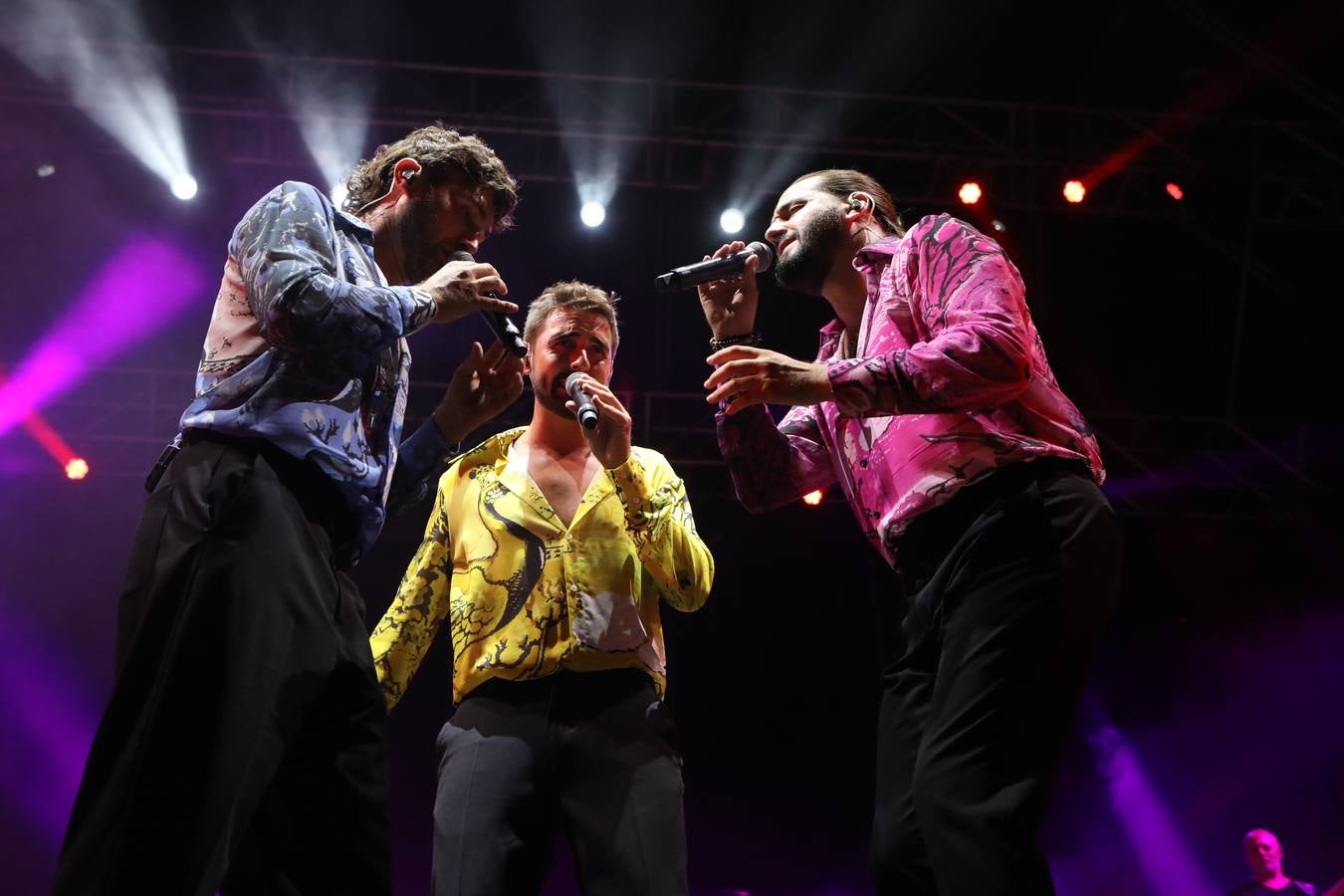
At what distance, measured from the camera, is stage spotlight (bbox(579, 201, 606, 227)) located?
696 centimetres

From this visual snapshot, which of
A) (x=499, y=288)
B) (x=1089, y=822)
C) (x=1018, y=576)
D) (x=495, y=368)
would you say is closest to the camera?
(x=1018, y=576)

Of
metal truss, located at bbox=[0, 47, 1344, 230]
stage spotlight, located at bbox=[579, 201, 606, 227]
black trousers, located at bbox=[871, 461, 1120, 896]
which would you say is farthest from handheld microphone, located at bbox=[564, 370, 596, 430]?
stage spotlight, located at bbox=[579, 201, 606, 227]

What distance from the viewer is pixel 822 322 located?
815 centimetres

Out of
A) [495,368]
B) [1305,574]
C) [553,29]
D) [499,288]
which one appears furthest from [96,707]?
[1305,574]

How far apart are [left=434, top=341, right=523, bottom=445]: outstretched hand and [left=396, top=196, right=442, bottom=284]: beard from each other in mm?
276

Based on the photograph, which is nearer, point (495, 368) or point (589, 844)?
point (589, 844)

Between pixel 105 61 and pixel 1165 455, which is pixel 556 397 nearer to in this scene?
pixel 105 61

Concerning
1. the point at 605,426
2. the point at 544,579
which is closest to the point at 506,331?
the point at 605,426

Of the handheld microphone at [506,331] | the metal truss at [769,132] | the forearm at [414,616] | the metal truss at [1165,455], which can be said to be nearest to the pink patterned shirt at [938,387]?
the handheld microphone at [506,331]

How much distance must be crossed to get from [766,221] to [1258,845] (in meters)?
5.12

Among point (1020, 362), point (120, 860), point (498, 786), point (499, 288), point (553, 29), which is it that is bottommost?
point (120, 860)

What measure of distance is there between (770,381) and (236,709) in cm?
109

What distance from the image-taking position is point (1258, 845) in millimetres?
6301

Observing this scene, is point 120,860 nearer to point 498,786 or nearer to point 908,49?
point 498,786
